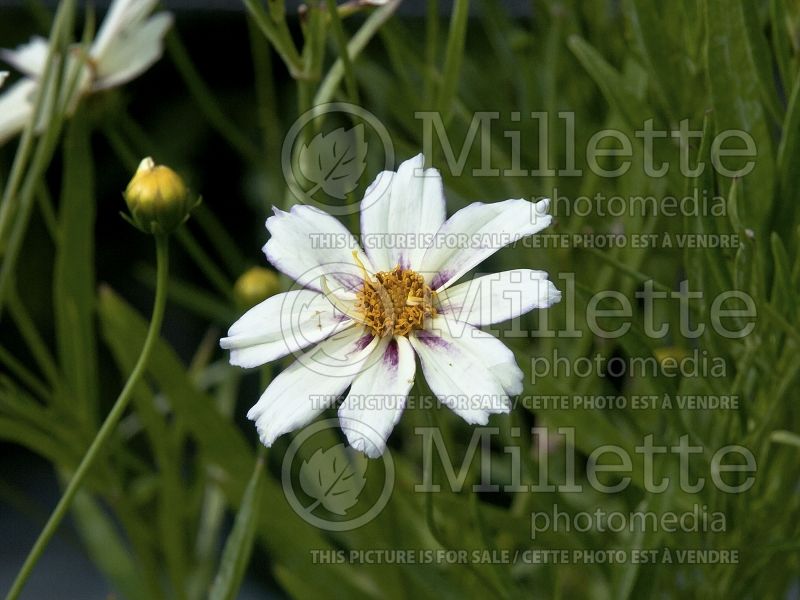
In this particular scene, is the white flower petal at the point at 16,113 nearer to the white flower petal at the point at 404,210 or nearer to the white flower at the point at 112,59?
the white flower at the point at 112,59

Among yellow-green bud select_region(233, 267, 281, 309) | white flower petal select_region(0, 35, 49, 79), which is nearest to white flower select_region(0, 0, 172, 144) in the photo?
white flower petal select_region(0, 35, 49, 79)

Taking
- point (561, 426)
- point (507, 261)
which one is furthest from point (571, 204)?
point (561, 426)

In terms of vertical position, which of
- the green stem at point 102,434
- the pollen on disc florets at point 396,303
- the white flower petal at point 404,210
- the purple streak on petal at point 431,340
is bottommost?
the green stem at point 102,434

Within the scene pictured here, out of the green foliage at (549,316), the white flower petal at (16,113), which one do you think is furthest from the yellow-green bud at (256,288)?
the white flower petal at (16,113)

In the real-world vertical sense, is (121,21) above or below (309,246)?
above

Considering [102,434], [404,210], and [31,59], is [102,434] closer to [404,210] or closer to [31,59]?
[404,210]

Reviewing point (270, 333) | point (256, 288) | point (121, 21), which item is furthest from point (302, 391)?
point (121, 21)

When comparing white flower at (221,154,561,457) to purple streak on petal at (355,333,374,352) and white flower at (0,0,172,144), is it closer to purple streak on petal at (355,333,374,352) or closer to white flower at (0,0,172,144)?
purple streak on petal at (355,333,374,352)
